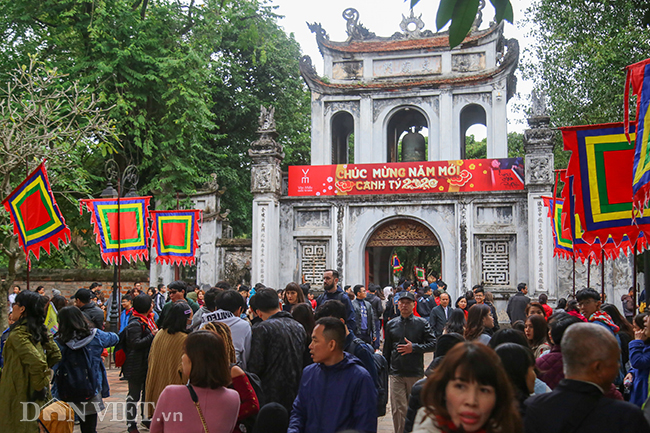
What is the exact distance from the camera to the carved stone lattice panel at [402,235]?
18016mm

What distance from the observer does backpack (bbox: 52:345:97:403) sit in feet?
19.1

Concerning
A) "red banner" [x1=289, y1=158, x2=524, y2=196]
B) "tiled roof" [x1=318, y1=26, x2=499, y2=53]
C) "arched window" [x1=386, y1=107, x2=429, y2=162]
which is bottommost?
"red banner" [x1=289, y1=158, x2=524, y2=196]

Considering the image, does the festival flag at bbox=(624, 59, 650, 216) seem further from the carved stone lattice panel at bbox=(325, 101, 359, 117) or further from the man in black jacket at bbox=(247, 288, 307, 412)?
the carved stone lattice panel at bbox=(325, 101, 359, 117)

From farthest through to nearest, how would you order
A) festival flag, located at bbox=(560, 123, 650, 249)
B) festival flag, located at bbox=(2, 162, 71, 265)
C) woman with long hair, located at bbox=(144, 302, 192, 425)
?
festival flag, located at bbox=(2, 162, 71, 265) < festival flag, located at bbox=(560, 123, 650, 249) < woman with long hair, located at bbox=(144, 302, 192, 425)

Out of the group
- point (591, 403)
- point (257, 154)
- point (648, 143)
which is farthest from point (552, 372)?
point (257, 154)

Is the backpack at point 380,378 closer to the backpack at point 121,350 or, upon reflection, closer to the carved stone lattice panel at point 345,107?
the backpack at point 121,350

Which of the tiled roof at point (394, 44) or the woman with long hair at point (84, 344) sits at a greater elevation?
the tiled roof at point (394, 44)

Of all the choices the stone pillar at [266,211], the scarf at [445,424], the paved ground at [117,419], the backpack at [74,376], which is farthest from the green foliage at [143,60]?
the scarf at [445,424]

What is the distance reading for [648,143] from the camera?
546 centimetres

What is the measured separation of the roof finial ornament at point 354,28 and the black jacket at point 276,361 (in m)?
16.9

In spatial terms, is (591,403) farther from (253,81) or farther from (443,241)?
(253,81)

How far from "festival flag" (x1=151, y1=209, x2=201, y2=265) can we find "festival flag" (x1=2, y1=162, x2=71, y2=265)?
4471mm

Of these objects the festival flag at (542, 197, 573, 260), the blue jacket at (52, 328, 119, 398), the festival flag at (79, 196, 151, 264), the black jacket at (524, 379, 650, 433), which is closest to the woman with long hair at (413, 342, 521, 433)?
the black jacket at (524, 379, 650, 433)

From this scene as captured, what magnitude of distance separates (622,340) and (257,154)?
1324 cm
